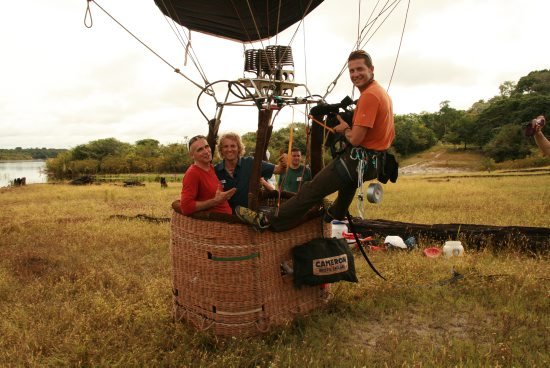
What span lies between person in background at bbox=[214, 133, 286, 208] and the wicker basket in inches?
33.9

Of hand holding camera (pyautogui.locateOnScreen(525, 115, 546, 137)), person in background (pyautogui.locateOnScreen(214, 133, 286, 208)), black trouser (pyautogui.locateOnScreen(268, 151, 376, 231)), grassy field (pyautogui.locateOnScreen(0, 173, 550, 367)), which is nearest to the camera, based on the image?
grassy field (pyautogui.locateOnScreen(0, 173, 550, 367))

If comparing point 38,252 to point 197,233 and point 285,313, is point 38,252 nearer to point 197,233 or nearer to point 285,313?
point 197,233

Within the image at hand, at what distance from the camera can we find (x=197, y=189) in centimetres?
460

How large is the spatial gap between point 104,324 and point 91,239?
5254 mm

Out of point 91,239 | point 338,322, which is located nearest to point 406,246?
point 338,322

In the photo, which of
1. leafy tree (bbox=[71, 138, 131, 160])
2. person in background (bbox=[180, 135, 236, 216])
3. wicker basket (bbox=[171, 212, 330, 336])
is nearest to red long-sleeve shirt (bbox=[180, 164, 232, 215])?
person in background (bbox=[180, 135, 236, 216])

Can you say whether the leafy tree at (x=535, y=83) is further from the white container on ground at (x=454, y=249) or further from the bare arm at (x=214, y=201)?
the bare arm at (x=214, y=201)

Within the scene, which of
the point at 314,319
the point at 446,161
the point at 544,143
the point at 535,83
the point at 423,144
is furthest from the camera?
the point at 535,83

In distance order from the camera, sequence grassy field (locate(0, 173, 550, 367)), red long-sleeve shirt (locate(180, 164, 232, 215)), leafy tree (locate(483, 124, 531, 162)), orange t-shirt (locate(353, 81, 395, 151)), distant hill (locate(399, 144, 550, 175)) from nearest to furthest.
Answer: grassy field (locate(0, 173, 550, 367))
orange t-shirt (locate(353, 81, 395, 151))
red long-sleeve shirt (locate(180, 164, 232, 215))
distant hill (locate(399, 144, 550, 175))
leafy tree (locate(483, 124, 531, 162))

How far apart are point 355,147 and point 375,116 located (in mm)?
371

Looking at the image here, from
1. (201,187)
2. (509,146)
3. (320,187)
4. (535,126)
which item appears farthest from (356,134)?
(509,146)

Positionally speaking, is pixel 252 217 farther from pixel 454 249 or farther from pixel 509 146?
pixel 509 146

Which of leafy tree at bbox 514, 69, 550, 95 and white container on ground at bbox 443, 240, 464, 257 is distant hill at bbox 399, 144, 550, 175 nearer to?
leafy tree at bbox 514, 69, 550, 95

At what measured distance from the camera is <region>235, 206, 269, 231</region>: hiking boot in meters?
4.09
